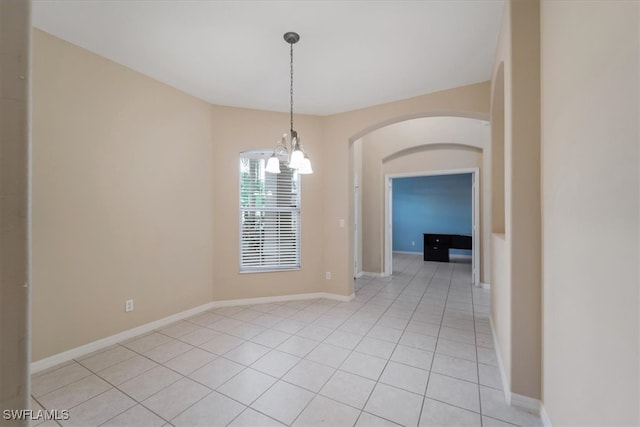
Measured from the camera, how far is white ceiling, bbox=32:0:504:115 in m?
2.01

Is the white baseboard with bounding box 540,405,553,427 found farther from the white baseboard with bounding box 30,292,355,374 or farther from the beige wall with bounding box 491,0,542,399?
the white baseboard with bounding box 30,292,355,374

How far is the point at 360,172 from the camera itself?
18.9 ft

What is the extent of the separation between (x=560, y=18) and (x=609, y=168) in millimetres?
975

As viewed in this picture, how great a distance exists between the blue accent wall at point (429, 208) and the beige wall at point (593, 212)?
6.67 meters

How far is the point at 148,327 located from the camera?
9.87 feet

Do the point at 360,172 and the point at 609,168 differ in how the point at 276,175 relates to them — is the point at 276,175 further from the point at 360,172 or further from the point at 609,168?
the point at 609,168

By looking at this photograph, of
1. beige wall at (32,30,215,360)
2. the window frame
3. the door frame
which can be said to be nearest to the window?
the window frame

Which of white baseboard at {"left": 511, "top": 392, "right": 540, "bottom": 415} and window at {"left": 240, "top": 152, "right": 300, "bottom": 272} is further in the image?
window at {"left": 240, "top": 152, "right": 300, "bottom": 272}

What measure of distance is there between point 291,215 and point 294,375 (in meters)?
2.34

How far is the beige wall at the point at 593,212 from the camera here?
2.90 ft

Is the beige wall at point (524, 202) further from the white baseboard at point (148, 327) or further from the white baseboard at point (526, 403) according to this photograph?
the white baseboard at point (148, 327)

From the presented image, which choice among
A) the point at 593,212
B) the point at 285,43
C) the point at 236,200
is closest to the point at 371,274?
the point at 236,200

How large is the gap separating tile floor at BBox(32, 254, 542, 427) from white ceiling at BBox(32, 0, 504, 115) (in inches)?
113

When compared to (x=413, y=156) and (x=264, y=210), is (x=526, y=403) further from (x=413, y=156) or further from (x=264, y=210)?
(x=413, y=156)
